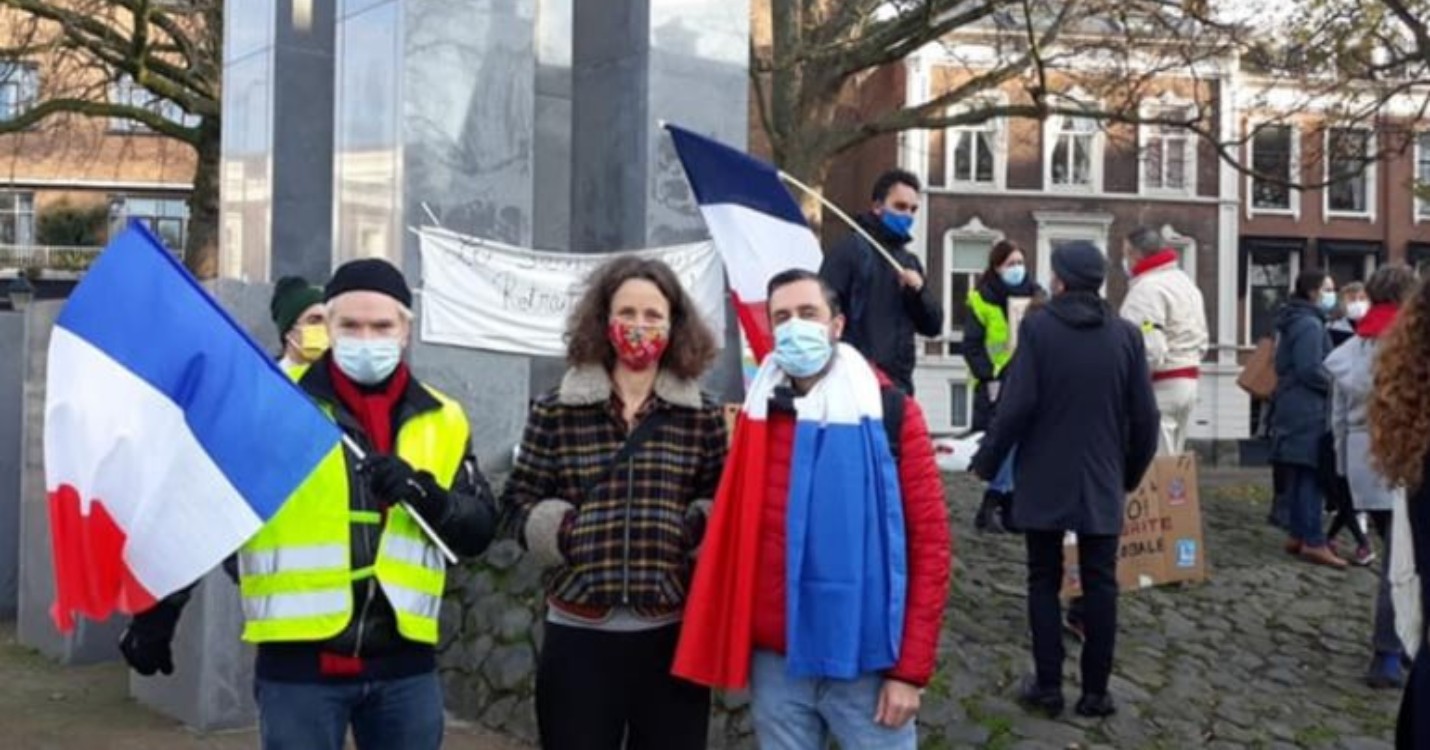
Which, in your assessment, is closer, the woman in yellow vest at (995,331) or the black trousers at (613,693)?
the black trousers at (613,693)

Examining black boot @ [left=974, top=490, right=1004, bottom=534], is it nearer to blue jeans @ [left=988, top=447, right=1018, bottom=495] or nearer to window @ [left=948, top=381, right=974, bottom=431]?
blue jeans @ [left=988, top=447, right=1018, bottom=495]

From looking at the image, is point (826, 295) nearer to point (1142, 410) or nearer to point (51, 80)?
point (1142, 410)

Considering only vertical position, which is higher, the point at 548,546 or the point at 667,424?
the point at 667,424

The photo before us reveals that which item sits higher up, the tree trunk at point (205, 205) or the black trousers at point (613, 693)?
the tree trunk at point (205, 205)

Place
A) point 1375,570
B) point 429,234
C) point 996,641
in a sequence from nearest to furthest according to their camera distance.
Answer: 1. point 996,641
2. point 429,234
3. point 1375,570

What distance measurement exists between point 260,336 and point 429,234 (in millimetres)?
2083

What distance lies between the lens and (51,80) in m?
22.7

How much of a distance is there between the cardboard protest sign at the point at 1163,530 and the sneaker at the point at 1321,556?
1.60 meters

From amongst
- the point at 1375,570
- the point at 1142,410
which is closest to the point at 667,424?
the point at 1142,410

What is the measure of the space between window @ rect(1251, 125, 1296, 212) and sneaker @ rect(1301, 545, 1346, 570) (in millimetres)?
31549

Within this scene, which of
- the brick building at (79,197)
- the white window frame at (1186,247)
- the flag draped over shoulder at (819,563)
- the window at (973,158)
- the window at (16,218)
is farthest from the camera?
the window at (16,218)

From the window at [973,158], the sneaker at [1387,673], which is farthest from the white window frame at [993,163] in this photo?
the sneaker at [1387,673]

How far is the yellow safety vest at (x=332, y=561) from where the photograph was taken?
3973 mm

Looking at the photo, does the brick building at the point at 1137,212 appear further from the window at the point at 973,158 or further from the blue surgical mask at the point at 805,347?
the blue surgical mask at the point at 805,347
